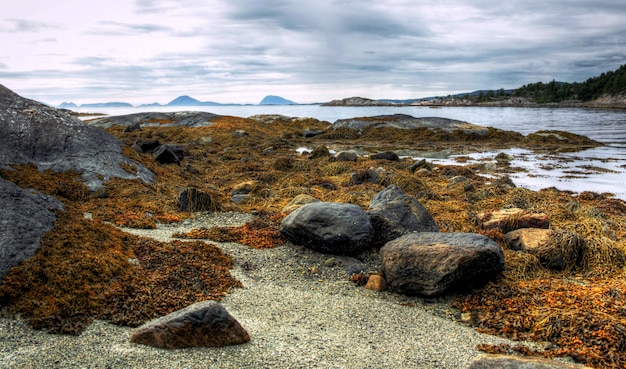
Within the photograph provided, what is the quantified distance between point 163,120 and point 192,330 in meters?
42.9

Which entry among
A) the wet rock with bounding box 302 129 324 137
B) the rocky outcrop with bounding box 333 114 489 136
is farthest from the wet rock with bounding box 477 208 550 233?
the wet rock with bounding box 302 129 324 137

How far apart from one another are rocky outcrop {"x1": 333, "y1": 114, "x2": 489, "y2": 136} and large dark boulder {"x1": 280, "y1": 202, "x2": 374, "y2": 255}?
30.6m

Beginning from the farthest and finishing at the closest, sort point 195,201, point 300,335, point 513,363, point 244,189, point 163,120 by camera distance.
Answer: point 163,120, point 244,189, point 195,201, point 300,335, point 513,363

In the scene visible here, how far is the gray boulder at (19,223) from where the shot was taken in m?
5.18

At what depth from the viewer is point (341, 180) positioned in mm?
16000

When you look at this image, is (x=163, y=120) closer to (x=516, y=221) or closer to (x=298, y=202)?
(x=298, y=202)

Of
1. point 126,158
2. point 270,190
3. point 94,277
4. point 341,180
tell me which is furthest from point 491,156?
point 94,277

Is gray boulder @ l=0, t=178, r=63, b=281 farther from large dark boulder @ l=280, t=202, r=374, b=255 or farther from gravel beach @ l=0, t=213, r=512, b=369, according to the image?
large dark boulder @ l=280, t=202, r=374, b=255

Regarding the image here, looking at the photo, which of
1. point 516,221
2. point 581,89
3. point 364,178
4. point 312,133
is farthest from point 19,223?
point 581,89

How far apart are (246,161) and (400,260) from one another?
1556cm

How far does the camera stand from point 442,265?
6.30m

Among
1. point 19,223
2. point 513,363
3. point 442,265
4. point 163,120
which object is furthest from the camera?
point 163,120

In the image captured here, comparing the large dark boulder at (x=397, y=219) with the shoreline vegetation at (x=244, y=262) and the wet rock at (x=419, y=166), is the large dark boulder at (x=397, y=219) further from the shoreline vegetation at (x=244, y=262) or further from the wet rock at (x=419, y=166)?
the wet rock at (x=419, y=166)

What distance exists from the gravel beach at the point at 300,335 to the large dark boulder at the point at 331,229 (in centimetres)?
45
